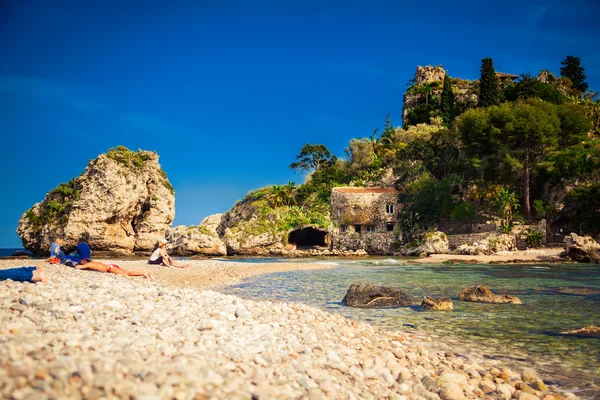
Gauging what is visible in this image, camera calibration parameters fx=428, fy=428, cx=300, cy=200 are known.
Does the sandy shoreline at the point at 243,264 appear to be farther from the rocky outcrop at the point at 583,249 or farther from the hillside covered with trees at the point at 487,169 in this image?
the hillside covered with trees at the point at 487,169

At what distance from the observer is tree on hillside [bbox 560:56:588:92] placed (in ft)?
257

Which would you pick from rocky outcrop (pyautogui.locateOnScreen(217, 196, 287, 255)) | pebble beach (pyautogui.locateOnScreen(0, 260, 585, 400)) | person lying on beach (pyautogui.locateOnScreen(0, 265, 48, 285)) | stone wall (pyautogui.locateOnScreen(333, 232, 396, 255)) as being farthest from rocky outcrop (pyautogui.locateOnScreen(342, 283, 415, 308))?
rocky outcrop (pyautogui.locateOnScreen(217, 196, 287, 255))

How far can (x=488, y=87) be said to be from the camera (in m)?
63.1

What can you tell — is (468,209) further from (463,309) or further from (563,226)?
(463,309)

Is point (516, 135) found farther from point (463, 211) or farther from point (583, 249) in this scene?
point (583, 249)

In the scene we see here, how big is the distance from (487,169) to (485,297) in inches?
1646

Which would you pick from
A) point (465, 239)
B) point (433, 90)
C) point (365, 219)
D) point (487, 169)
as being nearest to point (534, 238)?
point (465, 239)

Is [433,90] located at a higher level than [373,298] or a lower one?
higher

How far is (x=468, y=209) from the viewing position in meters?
47.8

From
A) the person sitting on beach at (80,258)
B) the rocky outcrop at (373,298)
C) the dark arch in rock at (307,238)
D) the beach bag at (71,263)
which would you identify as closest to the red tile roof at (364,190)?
the dark arch in rock at (307,238)

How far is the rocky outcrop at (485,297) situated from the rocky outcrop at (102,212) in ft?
128

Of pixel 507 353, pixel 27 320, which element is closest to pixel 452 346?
pixel 507 353

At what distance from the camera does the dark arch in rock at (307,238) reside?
203 feet

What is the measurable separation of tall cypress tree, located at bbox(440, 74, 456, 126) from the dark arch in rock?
95.4 ft
